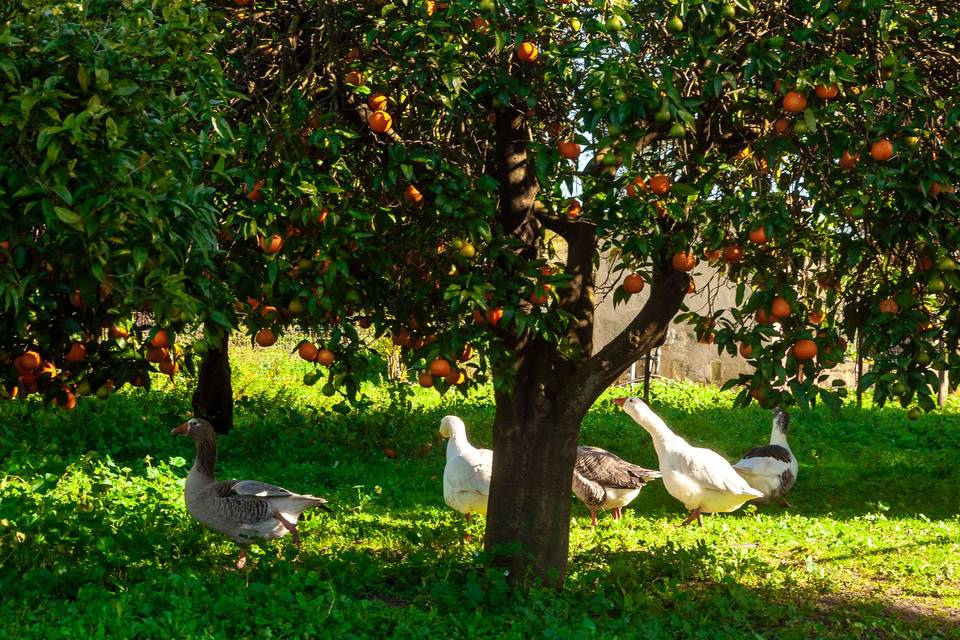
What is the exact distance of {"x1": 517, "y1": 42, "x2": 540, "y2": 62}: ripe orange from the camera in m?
4.91

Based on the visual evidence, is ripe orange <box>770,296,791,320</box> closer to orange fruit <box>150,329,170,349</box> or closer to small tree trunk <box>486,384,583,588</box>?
small tree trunk <box>486,384,583,588</box>

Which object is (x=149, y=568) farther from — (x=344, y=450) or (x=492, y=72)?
(x=344, y=450)

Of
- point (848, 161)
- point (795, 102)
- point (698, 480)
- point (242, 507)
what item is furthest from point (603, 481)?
point (795, 102)

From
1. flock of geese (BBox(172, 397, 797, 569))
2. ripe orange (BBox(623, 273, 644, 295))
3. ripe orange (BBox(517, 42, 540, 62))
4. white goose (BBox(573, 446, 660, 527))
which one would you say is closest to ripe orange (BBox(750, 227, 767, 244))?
ripe orange (BBox(623, 273, 644, 295))

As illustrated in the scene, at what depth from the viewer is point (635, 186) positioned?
5.09 metres

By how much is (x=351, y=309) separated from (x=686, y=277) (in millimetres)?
1897

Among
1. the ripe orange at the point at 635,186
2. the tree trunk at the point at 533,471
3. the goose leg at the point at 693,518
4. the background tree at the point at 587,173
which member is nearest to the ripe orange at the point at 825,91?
the background tree at the point at 587,173

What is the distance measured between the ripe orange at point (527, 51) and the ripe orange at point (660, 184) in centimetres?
83

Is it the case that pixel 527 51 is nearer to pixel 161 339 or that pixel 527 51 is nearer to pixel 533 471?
pixel 161 339

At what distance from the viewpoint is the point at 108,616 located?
5223mm

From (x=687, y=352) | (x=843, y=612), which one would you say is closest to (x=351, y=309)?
(x=843, y=612)

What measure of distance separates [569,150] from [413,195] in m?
0.85

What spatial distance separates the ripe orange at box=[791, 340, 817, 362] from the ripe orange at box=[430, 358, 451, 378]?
1640 mm

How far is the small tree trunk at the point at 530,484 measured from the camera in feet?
20.2
